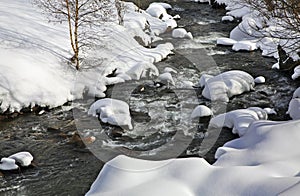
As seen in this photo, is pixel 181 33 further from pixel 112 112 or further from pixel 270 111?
pixel 112 112

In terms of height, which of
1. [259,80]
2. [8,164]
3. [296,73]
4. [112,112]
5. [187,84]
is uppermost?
[296,73]

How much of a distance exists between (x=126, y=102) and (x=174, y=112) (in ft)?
3.99

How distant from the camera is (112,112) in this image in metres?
9.19

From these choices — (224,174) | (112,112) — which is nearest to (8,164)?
(112,112)

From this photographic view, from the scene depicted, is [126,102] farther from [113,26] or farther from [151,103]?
[113,26]

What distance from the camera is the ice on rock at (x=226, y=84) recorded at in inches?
402

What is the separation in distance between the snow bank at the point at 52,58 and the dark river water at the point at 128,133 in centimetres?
43

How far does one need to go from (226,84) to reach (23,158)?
5.19 metres

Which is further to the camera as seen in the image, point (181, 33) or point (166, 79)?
point (181, 33)

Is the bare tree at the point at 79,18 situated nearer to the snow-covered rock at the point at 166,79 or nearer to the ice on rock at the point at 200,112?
the snow-covered rock at the point at 166,79

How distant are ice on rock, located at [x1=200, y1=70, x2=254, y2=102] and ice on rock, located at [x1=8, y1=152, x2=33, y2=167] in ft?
14.6

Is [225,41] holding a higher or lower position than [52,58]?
higher

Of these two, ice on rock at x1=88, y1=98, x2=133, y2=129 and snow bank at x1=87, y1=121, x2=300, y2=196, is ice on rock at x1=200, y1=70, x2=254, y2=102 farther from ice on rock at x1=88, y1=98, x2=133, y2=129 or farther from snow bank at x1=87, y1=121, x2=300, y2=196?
snow bank at x1=87, y1=121, x2=300, y2=196

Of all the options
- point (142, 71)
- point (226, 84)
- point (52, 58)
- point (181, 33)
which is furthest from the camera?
point (181, 33)
